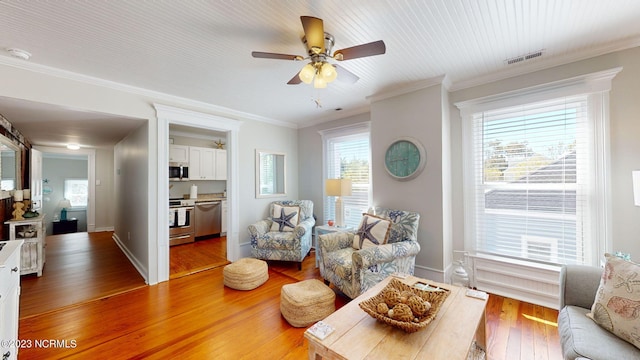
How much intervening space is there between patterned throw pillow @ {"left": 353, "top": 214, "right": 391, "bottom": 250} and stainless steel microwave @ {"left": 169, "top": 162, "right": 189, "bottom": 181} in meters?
4.21

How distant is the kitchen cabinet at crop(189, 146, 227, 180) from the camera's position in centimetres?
538

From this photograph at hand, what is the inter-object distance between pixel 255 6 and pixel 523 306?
143 inches

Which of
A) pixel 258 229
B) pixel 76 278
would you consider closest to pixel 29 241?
pixel 76 278

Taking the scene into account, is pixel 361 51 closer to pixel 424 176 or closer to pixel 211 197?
pixel 424 176

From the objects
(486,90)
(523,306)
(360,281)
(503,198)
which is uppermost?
(486,90)

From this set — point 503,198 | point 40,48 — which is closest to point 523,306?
point 503,198

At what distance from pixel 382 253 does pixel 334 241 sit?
0.70 m

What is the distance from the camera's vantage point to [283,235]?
3562 mm

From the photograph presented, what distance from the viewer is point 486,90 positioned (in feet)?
9.09

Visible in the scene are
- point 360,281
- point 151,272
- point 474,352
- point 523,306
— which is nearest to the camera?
point 474,352

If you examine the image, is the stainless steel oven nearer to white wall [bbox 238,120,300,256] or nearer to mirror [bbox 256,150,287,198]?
white wall [bbox 238,120,300,256]

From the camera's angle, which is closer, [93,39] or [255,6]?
[255,6]

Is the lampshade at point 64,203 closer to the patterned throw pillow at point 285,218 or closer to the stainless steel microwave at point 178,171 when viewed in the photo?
the stainless steel microwave at point 178,171

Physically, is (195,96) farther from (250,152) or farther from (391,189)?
(391,189)
